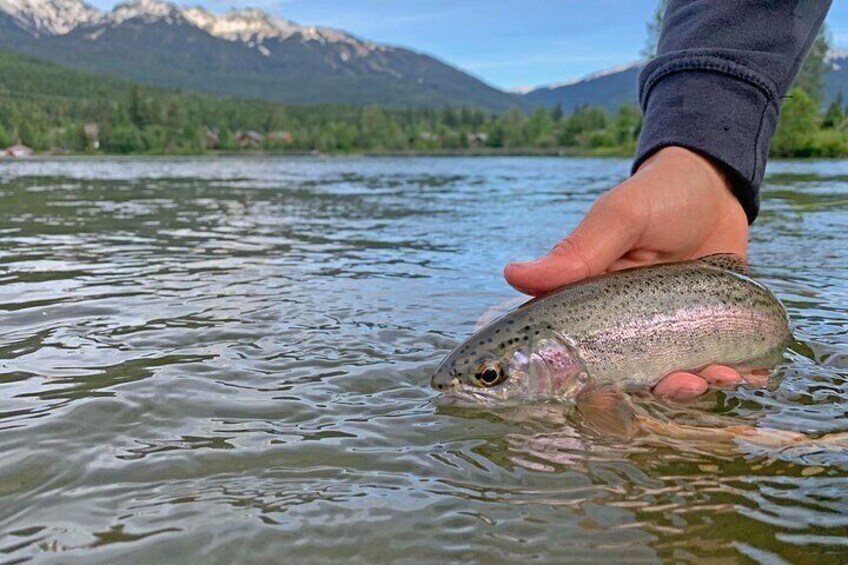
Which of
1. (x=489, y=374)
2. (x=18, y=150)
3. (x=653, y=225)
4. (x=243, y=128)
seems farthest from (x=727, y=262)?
(x=243, y=128)

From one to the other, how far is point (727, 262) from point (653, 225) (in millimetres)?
594

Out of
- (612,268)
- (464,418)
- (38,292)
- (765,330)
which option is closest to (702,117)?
(612,268)

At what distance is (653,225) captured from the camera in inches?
147

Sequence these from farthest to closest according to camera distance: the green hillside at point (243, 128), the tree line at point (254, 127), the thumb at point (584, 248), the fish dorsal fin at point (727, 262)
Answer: the green hillside at point (243, 128) → the tree line at point (254, 127) → the fish dorsal fin at point (727, 262) → the thumb at point (584, 248)

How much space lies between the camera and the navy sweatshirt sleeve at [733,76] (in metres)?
3.53

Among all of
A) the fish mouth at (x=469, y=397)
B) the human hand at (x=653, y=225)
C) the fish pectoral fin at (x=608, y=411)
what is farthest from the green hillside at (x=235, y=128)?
the fish mouth at (x=469, y=397)

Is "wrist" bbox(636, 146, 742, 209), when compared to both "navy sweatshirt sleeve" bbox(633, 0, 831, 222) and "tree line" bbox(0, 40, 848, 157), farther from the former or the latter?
"tree line" bbox(0, 40, 848, 157)

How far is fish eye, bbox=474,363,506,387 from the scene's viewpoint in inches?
138

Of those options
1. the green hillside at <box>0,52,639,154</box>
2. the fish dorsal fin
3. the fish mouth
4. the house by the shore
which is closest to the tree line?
the green hillside at <box>0,52,639,154</box>

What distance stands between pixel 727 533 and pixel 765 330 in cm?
196

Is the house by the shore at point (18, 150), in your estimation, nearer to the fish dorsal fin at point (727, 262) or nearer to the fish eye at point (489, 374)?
the fish eye at point (489, 374)

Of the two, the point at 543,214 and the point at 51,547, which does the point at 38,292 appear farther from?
the point at 543,214

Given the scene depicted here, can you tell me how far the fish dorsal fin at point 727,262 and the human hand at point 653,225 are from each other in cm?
18

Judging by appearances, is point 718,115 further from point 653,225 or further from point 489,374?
point 489,374
